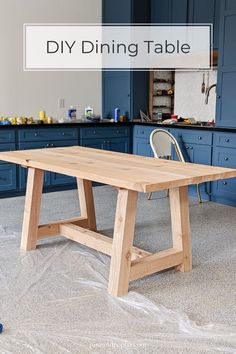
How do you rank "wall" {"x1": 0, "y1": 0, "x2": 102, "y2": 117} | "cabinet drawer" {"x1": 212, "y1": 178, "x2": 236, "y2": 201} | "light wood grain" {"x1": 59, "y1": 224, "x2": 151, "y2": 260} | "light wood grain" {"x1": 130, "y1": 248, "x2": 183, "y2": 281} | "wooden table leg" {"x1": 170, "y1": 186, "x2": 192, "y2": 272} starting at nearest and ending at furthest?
"light wood grain" {"x1": 130, "y1": 248, "x2": 183, "y2": 281}
"wooden table leg" {"x1": 170, "y1": 186, "x2": 192, "y2": 272}
"light wood grain" {"x1": 59, "y1": 224, "x2": 151, "y2": 260}
"cabinet drawer" {"x1": 212, "y1": 178, "x2": 236, "y2": 201}
"wall" {"x1": 0, "y1": 0, "x2": 102, "y2": 117}

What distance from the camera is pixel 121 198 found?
8.00 feet

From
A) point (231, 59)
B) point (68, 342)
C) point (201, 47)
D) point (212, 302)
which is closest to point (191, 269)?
point (212, 302)

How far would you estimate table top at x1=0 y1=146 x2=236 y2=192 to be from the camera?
226 cm

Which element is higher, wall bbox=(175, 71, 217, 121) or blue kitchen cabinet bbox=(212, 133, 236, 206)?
wall bbox=(175, 71, 217, 121)

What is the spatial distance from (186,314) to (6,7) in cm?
416

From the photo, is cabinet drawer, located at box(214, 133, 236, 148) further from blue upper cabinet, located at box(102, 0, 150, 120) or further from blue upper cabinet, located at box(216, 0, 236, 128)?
blue upper cabinet, located at box(102, 0, 150, 120)

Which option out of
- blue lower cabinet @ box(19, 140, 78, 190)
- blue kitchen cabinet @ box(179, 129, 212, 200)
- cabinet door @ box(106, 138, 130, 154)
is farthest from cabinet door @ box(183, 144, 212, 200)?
blue lower cabinet @ box(19, 140, 78, 190)

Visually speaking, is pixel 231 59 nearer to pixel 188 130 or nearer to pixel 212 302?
pixel 188 130

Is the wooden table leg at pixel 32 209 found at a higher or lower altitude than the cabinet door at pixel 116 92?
lower

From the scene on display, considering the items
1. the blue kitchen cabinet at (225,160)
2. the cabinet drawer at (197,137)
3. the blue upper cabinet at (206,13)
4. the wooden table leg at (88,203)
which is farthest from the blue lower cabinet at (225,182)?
the wooden table leg at (88,203)

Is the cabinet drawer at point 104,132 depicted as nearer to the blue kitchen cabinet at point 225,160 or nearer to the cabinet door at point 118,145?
the cabinet door at point 118,145

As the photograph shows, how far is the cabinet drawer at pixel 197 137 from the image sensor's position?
15.5 ft

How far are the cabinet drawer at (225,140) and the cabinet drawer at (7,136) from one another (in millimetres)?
2187

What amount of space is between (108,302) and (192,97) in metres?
3.77
